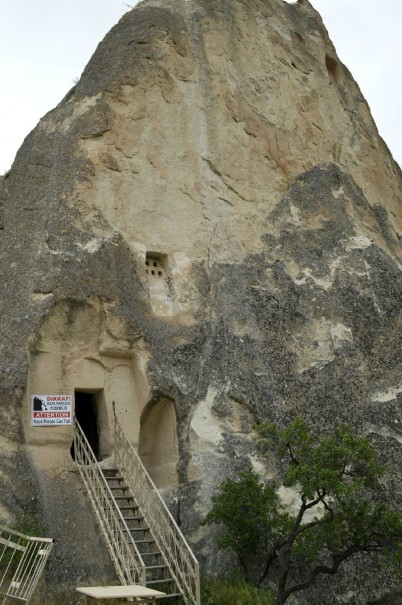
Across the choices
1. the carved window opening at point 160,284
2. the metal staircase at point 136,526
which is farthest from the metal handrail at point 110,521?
the carved window opening at point 160,284

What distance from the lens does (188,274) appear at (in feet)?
43.9

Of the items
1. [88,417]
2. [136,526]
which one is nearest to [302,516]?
[136,526]

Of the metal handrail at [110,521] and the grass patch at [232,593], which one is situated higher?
the metal handrail at [110,521]

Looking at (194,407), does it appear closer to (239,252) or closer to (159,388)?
(159,388)

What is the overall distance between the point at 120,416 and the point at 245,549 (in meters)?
3.12

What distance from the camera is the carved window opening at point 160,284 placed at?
13.1m

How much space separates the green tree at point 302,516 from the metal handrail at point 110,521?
1.07 m

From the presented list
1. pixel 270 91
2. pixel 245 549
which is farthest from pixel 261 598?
pixel 270 91

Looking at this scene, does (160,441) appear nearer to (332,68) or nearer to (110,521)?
(110,521)

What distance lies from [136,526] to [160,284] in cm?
444

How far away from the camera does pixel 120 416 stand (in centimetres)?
1187

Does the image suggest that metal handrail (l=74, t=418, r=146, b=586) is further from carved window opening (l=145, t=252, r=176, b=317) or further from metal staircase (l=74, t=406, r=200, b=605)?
carved window opening (l=145, t=252, r=176, b=317)

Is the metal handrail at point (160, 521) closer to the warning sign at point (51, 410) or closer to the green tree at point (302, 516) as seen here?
the green tree at point (302, 516)

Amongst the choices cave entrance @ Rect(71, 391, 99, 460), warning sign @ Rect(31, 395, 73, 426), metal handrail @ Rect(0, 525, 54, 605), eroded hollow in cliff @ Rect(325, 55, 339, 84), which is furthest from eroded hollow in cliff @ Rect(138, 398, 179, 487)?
eroded hollow in cliff @ Rect(325, 55, 339, 84)
